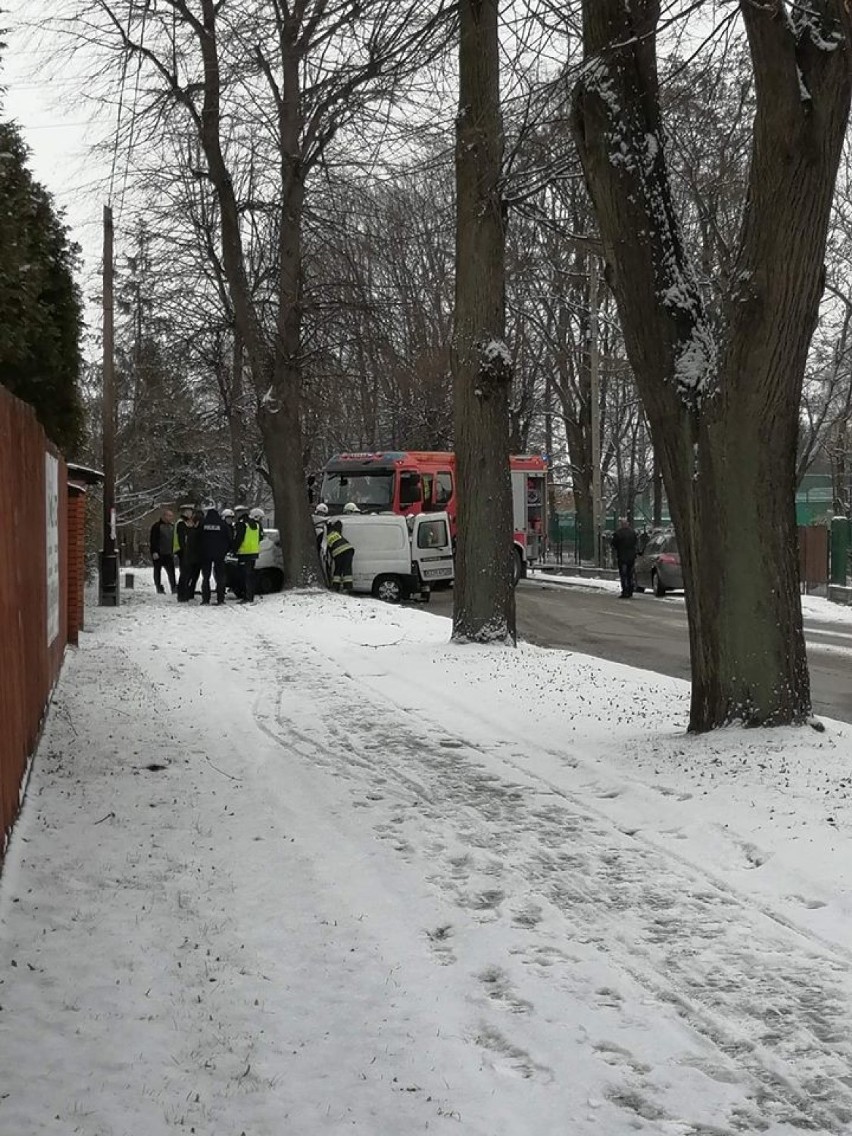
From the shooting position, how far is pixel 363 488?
35.7m

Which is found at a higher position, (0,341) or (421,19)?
(421,19)

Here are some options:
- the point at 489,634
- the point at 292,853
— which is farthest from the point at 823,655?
the point at 292,853

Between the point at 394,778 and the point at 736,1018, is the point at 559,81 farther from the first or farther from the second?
the point at 736,1018

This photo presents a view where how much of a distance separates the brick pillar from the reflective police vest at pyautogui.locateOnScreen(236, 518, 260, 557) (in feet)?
26.6

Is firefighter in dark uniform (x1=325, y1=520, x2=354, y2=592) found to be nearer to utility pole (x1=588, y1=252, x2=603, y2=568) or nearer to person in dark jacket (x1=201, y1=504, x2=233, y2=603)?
person in dark jacket (x1=201, y1=504, x2=233, y2=603)

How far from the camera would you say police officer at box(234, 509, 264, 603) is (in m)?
25.7

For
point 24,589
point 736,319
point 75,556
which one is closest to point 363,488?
point 75,556

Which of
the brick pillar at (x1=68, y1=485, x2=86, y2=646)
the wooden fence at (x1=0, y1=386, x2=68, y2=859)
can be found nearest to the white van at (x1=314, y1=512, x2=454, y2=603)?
the brick pillar at (x1=68, y1=485, x2=86, y2=646)

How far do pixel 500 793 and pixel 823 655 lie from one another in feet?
34.6

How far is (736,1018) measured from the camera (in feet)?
15.1

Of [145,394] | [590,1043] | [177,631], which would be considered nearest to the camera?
[590,1043]

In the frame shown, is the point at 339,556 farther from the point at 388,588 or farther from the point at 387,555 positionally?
the point at 388,588

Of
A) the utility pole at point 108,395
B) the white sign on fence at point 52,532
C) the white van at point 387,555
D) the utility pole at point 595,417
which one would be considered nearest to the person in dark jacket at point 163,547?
the utility pole at point 108,395

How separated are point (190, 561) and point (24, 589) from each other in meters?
17.5
